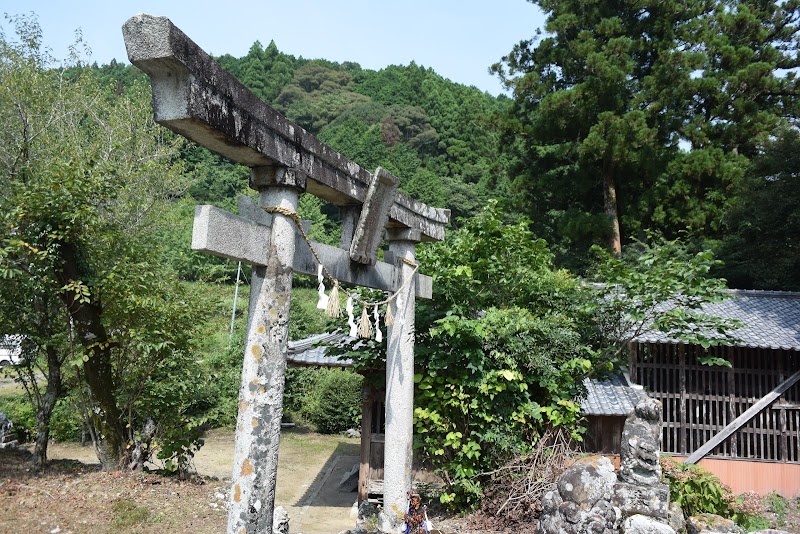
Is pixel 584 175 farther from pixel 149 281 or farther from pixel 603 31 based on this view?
pixel 149 281

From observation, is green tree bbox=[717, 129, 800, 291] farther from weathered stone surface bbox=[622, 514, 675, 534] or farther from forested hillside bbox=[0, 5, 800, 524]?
weathered stone surface bbox=[622, 514, 675, 534]

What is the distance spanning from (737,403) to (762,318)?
2.07m

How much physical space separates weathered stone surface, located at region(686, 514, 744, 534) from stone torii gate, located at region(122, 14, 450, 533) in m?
5.64

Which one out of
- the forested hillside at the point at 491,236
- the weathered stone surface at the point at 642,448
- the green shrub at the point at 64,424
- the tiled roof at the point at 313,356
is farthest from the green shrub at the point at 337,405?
the weathered stone surface at the point at 642,448

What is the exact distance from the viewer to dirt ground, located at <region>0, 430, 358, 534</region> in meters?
7.16

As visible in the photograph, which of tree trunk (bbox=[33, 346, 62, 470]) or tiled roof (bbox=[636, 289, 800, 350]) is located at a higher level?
tiled roof (bbox=[636, 289, 800, 350])

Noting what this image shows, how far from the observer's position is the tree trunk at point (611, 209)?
2041cm

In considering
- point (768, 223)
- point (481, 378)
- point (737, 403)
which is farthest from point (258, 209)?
point (768, 223)

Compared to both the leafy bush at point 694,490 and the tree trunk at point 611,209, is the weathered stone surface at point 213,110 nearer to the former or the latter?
the leafy bush at point 694,490

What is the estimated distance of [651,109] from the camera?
794 inches

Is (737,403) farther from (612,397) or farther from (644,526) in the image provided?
(644,526)

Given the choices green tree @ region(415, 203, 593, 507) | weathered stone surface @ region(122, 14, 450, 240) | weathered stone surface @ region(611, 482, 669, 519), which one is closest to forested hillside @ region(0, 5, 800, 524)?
green tree @ region(415, 203, 593, 507)

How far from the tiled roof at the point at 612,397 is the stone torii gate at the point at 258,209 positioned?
6.51 m

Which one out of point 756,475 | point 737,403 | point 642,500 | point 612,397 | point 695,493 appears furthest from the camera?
point 737,403
